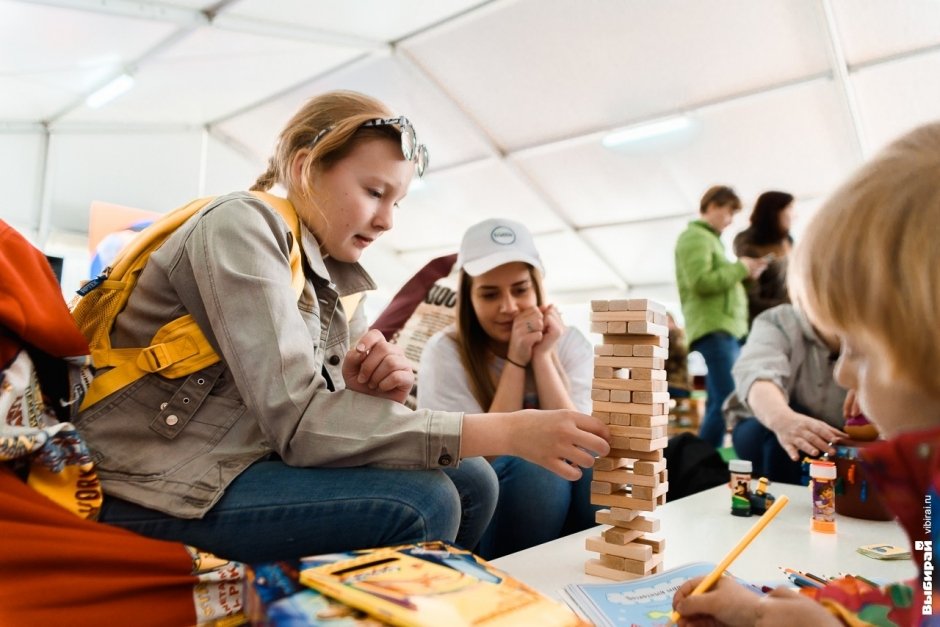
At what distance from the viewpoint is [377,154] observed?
1.07 meters

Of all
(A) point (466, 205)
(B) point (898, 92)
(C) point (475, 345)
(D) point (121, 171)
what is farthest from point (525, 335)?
(D) point (121, 171)

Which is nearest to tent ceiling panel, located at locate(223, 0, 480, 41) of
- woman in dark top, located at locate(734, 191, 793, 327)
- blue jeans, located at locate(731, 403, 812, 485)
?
woman in dark top, located at locate(734, 191, 793, 327)

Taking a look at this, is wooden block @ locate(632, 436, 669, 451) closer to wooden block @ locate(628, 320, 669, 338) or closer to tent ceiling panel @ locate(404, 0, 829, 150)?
wooden block @ locate(628, 320, 669, 338)

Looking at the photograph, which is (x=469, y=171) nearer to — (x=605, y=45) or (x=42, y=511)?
(x=605, y=45)

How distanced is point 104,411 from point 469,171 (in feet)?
15.4

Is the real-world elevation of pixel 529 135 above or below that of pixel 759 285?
above

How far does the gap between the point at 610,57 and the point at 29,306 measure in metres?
3.70

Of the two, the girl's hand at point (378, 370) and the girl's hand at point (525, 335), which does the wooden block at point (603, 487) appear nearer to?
the girl's hand at point (378, 370)

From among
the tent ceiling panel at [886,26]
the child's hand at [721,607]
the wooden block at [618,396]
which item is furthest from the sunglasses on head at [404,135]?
the tent ceiling panel at [886,26]

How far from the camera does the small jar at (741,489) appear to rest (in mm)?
1332

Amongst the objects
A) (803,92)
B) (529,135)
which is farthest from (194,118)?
(803,92)

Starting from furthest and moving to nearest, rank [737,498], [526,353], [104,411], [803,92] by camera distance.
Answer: [803,92]
[526,353]
[737,498]
[104,411]

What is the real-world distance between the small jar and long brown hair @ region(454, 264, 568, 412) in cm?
48

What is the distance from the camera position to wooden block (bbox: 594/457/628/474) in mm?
959
